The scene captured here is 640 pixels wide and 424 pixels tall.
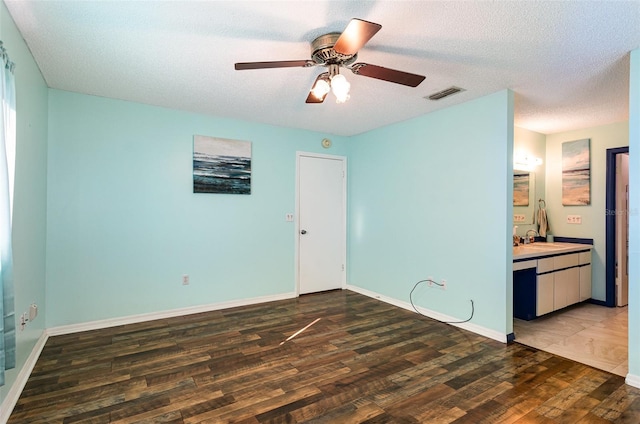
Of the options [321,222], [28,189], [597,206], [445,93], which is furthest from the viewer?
[321,222]

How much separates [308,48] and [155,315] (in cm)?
321

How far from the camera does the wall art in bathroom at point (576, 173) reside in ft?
14.4

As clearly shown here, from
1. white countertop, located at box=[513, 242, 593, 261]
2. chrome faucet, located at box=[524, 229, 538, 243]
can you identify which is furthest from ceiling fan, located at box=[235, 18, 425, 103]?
chrome faucet, located at box=[524, 229, 538, 243]

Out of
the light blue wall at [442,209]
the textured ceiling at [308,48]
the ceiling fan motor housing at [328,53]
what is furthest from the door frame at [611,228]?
the ceiling fan motor housing at [328,53]

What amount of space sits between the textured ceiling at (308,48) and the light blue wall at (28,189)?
0.53ft

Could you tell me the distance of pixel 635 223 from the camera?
231cm

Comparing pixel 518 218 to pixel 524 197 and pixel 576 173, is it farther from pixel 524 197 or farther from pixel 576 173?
pixel 576 173

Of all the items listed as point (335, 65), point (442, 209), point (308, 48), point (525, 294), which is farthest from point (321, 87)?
point (525, 294)

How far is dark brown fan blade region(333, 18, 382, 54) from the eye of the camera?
1578 mm

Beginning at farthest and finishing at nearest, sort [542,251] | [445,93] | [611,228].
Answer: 1. [611,228]
2. [542,251]
3. [445,93]

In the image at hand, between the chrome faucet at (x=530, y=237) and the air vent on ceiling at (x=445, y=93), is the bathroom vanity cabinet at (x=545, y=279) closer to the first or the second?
the chrome faucet at (x=530, y=237)

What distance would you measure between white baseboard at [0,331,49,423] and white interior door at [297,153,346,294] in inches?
112

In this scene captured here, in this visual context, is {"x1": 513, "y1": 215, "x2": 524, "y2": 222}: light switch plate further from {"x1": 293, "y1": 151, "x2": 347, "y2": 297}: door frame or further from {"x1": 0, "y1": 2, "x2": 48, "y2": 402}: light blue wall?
{"x1": 0, "y1": 2, "x2": 48, "y2": 402}: light blue wall

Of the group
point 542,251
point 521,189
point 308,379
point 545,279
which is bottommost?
point 308,379
